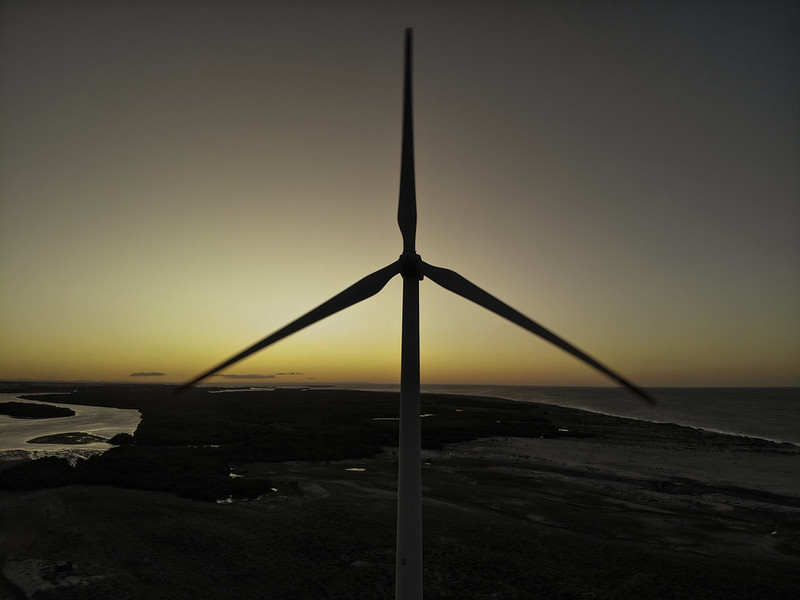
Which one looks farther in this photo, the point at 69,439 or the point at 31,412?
the point at 31,412

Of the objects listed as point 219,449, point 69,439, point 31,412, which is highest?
point 219,449

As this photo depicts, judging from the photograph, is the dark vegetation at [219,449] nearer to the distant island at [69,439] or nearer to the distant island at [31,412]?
the distant island at [69,439]

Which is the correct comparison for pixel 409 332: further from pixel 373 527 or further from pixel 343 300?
pixel 373 527

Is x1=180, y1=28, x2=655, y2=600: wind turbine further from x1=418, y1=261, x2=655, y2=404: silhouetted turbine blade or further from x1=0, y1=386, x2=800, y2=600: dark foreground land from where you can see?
x1=0, y1=386, x2=800, y2=600: dark foreground land

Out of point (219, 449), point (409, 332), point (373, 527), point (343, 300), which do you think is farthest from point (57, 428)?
point (409, 332)

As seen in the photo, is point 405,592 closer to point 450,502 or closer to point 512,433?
point 450,502

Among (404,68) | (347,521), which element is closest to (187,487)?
(347,521)

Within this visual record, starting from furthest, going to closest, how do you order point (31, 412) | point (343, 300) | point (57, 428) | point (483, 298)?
point (31, 412) → point (57, 428) → point (483, 298) → point (343, 300)

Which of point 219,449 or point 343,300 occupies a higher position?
point 343,300

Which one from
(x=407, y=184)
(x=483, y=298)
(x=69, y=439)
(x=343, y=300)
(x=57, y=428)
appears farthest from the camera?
(x=57, y=428)

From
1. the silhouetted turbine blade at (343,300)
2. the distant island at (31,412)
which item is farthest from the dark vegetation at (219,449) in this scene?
the distant island at (31,412)
